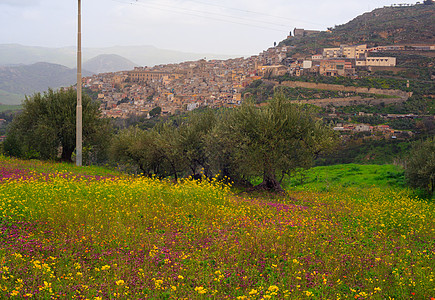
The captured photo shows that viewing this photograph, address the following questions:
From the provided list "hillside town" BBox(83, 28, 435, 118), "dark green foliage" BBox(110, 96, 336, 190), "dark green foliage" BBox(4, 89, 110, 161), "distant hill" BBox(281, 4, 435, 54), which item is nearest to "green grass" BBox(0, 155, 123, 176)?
"dark green foliage" BBox(4, 89, 110, 161)

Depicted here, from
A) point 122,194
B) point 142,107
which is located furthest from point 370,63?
point 122,194

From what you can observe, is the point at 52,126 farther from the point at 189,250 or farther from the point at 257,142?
the point at 189,250

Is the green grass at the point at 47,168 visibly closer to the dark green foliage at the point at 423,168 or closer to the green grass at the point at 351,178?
the green grass at the point at 351,178

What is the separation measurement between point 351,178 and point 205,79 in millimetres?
151762

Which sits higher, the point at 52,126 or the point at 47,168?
the point at 52,126

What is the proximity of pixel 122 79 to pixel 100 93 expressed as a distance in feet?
115

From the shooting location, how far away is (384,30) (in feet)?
456

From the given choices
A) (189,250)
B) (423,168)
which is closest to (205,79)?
(423,168)

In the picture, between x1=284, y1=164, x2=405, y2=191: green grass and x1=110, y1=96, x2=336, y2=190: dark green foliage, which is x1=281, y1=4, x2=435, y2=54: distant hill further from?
x1=110, y1=96, x2=336, y2=190: dark green foliage

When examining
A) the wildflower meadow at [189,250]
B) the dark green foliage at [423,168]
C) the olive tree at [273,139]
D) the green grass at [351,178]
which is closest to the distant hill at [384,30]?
the green grass at [351,178]

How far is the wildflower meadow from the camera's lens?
4.71 meters

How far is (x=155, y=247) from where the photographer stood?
5891 mm

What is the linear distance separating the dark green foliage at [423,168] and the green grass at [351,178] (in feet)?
6.55

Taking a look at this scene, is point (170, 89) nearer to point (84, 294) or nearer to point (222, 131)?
point (222, 131)
